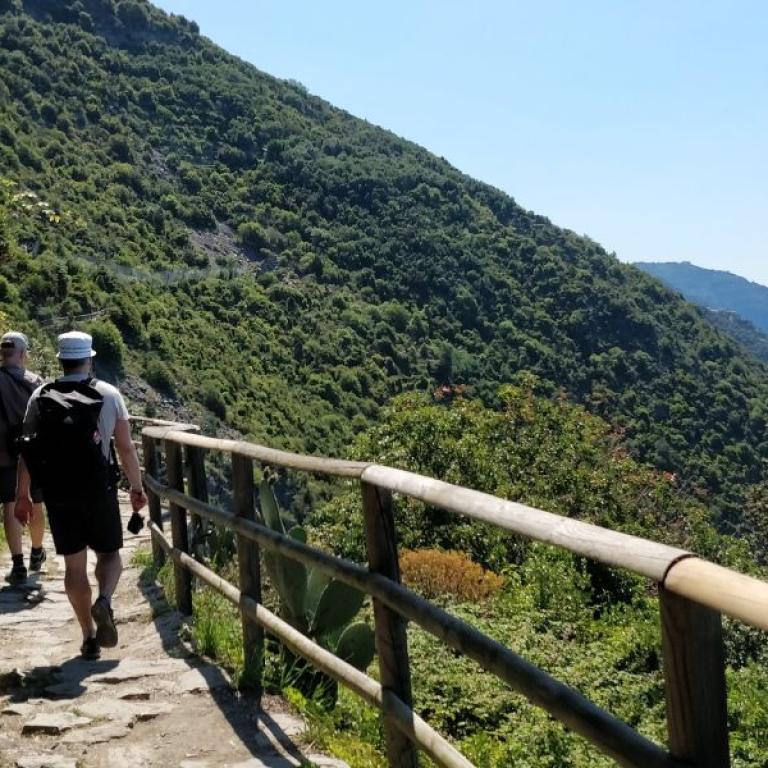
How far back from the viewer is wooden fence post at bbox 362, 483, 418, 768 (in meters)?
2.71

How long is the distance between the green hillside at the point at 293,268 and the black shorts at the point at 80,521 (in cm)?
3847

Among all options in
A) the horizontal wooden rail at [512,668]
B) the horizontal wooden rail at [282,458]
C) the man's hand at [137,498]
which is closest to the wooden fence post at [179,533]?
the horizontal wooden rail at [282,458]

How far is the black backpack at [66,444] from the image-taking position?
432cm

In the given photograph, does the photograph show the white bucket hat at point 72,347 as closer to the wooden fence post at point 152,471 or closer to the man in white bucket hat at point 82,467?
the man in white bucket hat at point 82,467

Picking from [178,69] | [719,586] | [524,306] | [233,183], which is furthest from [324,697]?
[178,69]

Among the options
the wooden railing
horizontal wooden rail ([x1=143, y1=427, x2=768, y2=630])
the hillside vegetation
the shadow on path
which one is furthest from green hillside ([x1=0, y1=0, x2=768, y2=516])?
horizontal wooden rail ([x1=143, y1=427, x2=768, y2=630])

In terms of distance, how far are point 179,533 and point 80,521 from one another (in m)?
0.97

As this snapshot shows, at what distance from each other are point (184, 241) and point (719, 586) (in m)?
85.1

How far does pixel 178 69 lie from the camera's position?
112938 millimetres

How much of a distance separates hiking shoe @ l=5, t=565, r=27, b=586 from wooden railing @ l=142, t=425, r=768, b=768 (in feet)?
8.46

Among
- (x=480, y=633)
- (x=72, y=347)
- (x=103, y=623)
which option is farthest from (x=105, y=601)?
(x=480, y=633)

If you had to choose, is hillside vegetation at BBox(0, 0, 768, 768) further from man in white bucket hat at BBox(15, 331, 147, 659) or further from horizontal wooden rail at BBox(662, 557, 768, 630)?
horizontal wooden rail at BBox(662, 557, 768, 630)

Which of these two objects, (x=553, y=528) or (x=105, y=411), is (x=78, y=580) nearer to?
(x=105, y=411)

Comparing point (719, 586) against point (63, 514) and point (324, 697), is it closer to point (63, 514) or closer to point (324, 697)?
point (324, 697)
